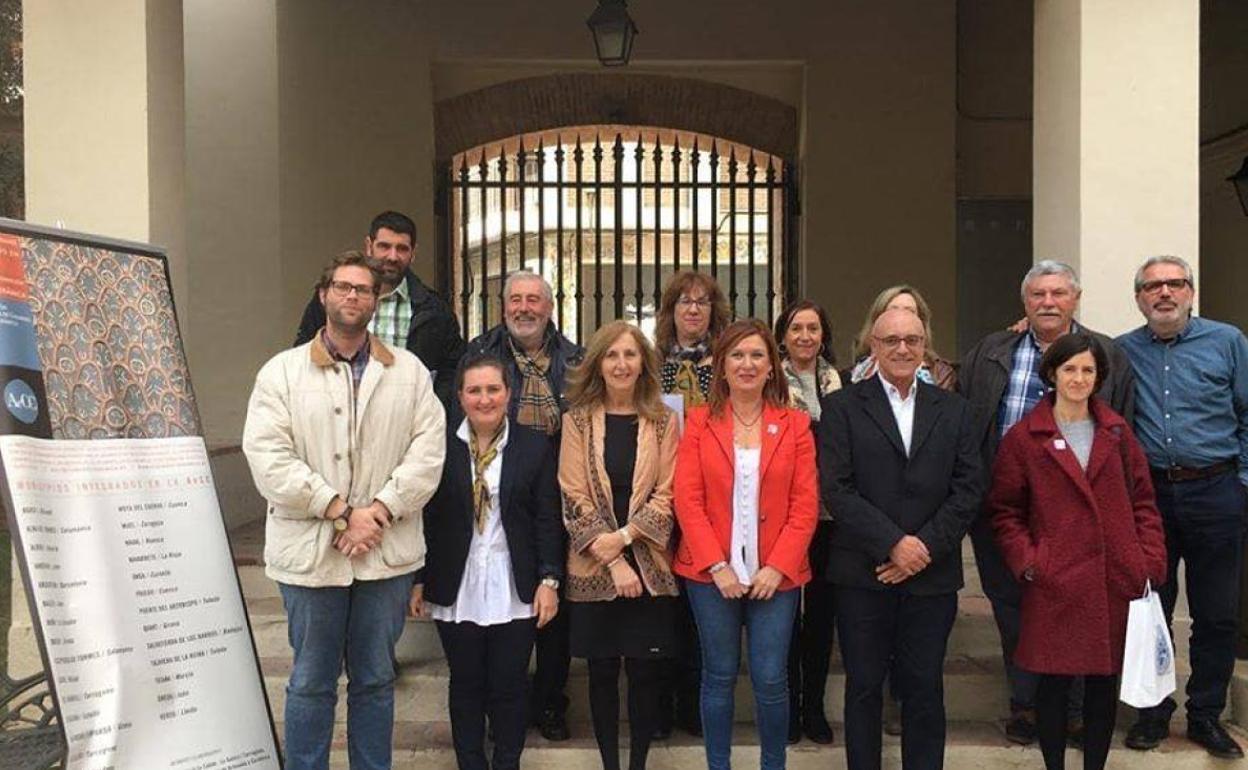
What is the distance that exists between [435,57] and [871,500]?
5.09m

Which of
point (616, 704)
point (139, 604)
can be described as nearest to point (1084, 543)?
point (616, 704)

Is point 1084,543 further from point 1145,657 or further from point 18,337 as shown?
point 18,337

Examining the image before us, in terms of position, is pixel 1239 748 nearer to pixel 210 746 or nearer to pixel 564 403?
pixel 564 403

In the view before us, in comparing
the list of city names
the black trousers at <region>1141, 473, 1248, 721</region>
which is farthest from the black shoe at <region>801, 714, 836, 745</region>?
the list of city names

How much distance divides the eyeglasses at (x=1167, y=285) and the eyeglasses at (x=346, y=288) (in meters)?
2.59

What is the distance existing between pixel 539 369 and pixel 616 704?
3.79ft

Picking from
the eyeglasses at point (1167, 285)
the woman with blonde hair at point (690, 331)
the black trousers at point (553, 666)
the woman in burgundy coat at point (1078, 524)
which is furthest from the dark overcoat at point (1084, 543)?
the black trousers at point (553, 666)

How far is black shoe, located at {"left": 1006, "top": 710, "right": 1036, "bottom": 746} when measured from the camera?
4105 mm

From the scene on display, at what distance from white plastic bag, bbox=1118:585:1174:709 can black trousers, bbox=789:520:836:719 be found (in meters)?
0.93

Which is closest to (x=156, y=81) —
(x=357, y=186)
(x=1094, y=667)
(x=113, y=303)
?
(x=113, y=303)

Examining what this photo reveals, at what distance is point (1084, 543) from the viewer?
139 inches

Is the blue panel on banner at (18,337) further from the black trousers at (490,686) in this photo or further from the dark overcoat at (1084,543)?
the dark overcoat at (1084,543)

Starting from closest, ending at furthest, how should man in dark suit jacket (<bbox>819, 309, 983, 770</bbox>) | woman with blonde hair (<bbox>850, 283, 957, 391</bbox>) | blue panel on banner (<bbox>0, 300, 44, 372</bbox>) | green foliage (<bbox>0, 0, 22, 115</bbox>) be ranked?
1. blue panel on banner (<bbox>0, 300, 44, 372</bbox>)
2. man in dark suit jacket (<bbox>819, 309, 983, 770</bbox>)
3. woman with blonde hair (<bbox>850, 283, 957, 391</bbox>)
4. green foliage (<bbox>0, 0, 22, 115</bbox>)

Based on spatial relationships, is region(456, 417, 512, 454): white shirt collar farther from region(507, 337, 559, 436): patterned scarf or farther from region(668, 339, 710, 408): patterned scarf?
region(668, 339, 710, 408): patterned scarf
